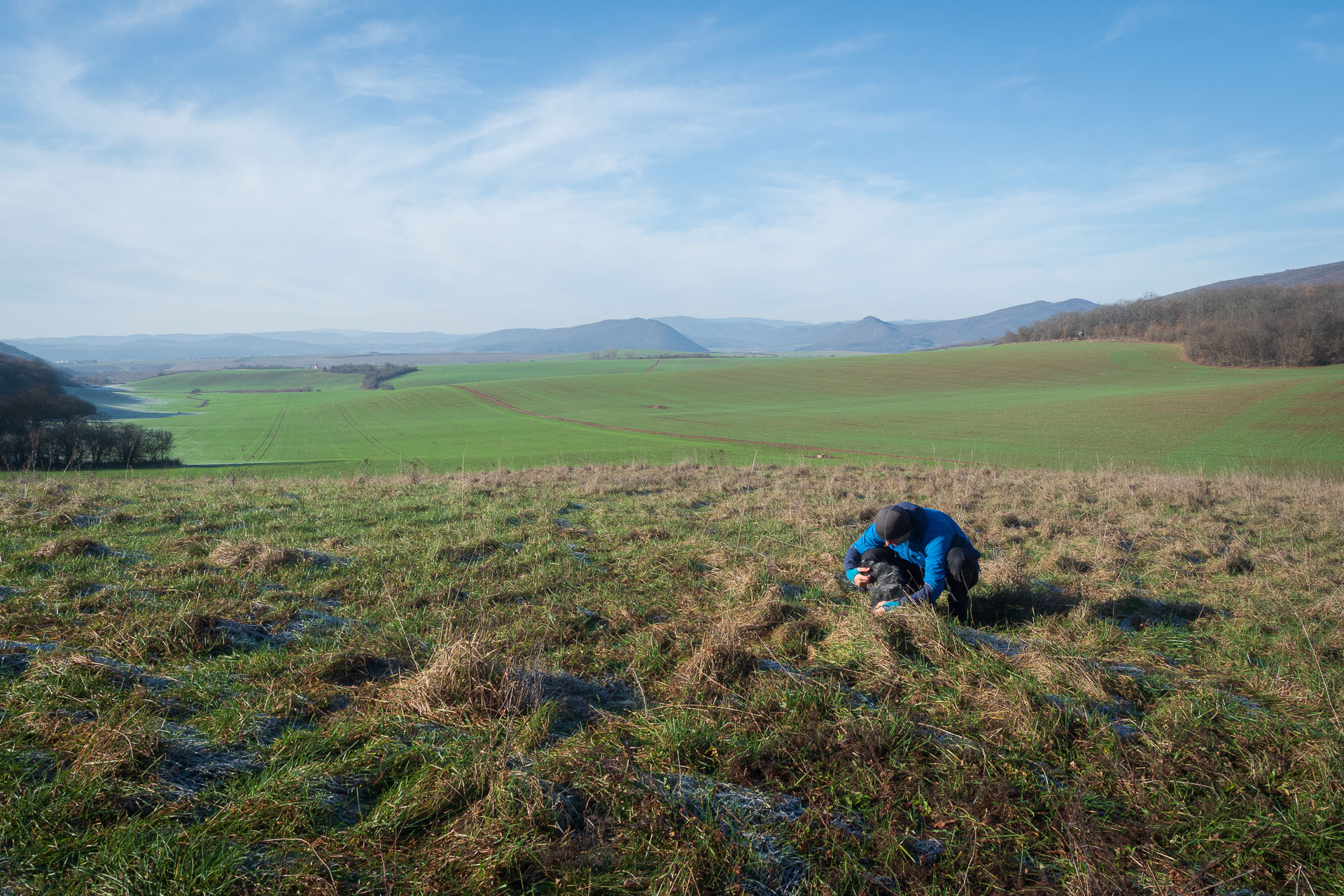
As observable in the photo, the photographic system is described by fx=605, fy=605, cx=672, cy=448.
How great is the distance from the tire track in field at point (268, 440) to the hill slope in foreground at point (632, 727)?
44075 millimetres

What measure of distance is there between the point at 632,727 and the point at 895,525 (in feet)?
10.2

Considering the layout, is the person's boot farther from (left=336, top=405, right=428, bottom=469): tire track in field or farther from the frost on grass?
(left=336, top=405, right=428, bottom=469): tire track in field

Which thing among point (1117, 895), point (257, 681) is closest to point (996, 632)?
point (1117, 895)

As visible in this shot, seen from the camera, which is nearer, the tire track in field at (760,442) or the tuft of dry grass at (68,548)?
the tuft of dry grass at (68,548)

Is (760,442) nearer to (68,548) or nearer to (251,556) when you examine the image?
(251,556)

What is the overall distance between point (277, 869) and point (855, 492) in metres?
13.5

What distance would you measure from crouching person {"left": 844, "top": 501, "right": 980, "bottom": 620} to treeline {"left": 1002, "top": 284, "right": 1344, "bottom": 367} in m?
79.0

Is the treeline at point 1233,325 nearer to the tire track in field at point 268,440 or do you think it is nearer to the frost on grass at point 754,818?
the frost on grass at point 754,818

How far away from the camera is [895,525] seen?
18.1ft

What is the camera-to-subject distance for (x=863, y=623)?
4953 millimetres

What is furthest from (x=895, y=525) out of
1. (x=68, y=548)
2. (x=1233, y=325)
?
(x=1233, y=325)

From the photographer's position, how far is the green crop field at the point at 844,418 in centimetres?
3105

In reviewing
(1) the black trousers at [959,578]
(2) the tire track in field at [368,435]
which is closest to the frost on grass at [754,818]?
(1) the black trousers at [959,578]

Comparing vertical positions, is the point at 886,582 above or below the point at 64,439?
above
